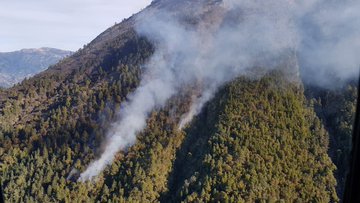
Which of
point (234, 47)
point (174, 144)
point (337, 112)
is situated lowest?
point (337, 112)

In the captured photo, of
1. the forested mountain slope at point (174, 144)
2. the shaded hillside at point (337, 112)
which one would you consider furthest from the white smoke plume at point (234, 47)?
the shaded hillside at point (337, 112)

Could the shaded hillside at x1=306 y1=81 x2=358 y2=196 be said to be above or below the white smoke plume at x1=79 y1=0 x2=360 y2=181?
below

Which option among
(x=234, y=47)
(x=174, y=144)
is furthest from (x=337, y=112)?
(x=174, y=144)

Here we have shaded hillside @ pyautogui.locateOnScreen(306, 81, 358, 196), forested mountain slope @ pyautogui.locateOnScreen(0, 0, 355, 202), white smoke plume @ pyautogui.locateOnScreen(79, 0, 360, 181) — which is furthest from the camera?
white smoke plume @ pyautogui.locateOnScreen(79, 0, 360, 181)

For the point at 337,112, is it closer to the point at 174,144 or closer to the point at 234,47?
the point at 234,47

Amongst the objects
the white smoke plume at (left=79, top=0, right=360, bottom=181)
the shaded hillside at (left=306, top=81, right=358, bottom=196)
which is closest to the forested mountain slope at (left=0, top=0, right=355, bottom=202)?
the shaded hillside at (left=306, top=81, right=358, bottom=196)

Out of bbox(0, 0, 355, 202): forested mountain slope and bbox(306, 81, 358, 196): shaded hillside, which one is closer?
bbox(0, 0, 355, 202): forested mountain slope

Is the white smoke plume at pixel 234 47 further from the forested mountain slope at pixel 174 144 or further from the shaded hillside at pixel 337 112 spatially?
the shaded hillside at pixel 337 112

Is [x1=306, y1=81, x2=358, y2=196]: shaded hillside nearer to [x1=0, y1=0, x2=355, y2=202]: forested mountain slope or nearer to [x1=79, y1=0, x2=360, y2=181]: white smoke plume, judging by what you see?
[x1=0, y1=0, x2=355, y2=202]: forested mountain slope
